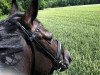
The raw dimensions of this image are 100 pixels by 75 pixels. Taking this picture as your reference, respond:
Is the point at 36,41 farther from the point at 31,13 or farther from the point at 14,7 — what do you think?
the point at 14,7

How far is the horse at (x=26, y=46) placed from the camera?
2.54m

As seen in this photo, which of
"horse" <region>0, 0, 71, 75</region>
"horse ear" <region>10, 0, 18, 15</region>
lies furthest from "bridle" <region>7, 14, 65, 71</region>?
A: "horse ear" <region>10, 0, 18, 15</region>

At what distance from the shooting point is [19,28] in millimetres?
2760

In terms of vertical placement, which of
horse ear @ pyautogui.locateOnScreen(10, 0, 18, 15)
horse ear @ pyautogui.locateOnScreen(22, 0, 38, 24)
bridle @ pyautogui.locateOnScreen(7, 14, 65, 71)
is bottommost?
bridle @ pyautogui.locateOnScreen(7, 14, 65, 71)

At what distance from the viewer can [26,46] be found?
8.82ft

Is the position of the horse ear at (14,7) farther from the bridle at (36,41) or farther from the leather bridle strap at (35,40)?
the leather bridle strap at (35,40)

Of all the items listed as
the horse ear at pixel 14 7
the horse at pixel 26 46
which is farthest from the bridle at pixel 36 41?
the horse ear at pixel 14 7

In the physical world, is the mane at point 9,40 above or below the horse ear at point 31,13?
below

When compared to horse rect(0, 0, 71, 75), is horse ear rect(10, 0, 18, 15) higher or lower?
higher

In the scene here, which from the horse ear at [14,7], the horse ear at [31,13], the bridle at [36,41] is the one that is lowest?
the bridle at [36,41]

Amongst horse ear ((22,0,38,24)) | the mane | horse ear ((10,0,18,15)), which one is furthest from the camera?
horse ear ((10,0,18,15))

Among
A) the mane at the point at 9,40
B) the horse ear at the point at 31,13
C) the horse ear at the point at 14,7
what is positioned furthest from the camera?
the horse ear at the point at 14,7

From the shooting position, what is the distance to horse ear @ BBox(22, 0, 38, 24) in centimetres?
269

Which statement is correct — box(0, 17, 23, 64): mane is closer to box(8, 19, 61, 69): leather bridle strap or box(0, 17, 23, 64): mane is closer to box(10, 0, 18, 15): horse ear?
box(8, 19, 61, 69): leather bridle strap
